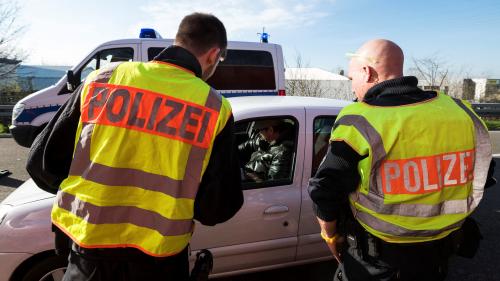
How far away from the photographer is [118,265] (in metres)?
1.26

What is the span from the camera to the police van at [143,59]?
6473 mm

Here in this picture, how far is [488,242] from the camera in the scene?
3.67m

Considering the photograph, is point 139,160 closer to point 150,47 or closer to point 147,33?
point 150,47

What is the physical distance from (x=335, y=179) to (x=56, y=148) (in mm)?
1095

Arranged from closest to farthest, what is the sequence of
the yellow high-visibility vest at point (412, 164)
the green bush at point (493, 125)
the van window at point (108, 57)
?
the yellow high-visibility vest at point (412, 164), the van window at point (108, 57), the green bush at point (493, 125)

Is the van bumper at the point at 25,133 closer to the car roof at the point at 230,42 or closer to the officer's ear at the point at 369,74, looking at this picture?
the car roof at the point at 230,42

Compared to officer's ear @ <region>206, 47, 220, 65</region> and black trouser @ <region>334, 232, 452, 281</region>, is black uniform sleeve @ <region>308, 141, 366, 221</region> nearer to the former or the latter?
black trouser @ <region>334, 232, 452, 281</region>

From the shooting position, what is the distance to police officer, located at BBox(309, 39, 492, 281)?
1407mm

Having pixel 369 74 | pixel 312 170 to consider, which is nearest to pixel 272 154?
pixel 312 170

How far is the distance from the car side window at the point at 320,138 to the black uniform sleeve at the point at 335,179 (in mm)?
1097

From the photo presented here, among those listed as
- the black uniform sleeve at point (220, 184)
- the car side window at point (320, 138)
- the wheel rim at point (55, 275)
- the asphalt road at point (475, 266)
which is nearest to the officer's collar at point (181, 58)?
the black uniform sleeve at point (220, 184)

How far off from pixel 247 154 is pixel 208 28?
7.08 feet

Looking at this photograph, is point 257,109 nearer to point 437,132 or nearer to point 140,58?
point 437,132

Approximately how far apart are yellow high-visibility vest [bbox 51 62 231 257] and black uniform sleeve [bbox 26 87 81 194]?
0.09m
